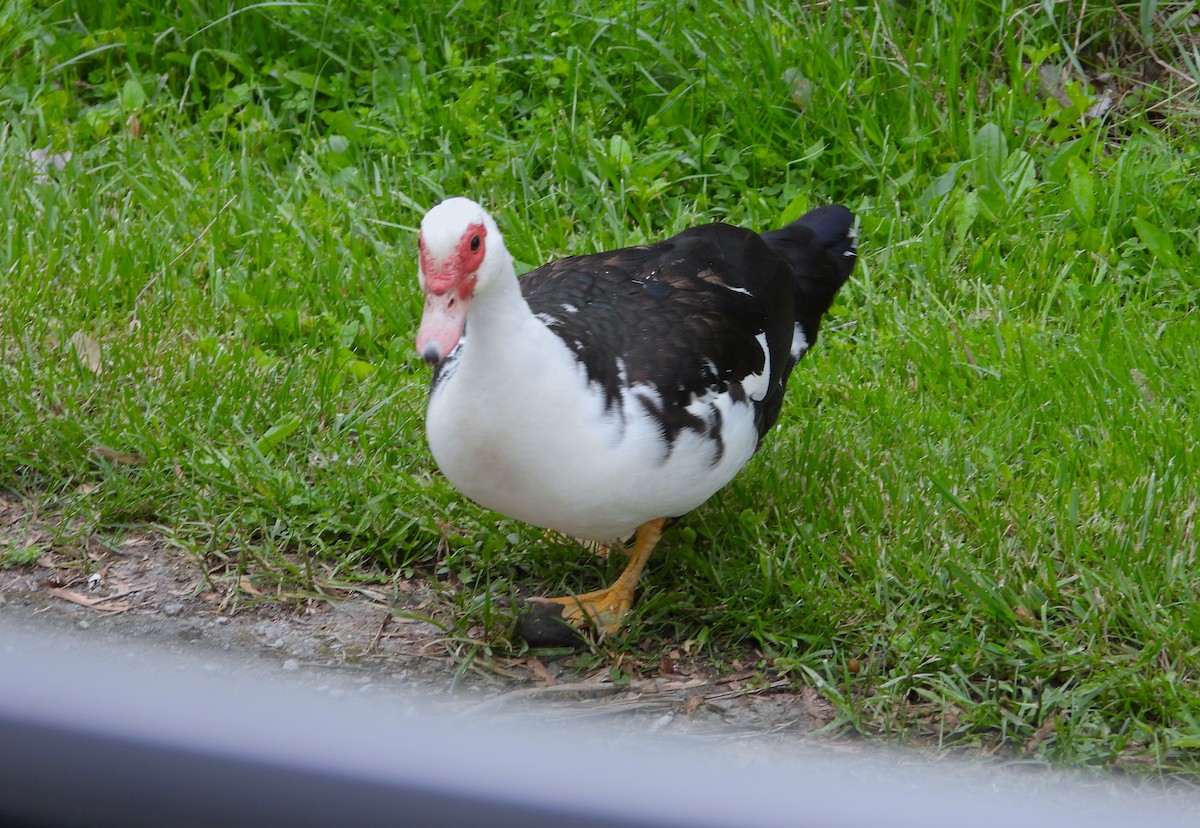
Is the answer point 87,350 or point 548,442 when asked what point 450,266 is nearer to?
point 548,442

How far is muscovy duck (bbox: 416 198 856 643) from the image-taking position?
8.04 ft

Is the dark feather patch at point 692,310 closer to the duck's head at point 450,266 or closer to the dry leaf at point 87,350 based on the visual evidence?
the duck's head at point 450,266

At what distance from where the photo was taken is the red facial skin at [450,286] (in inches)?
90.8

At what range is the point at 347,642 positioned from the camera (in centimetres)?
291

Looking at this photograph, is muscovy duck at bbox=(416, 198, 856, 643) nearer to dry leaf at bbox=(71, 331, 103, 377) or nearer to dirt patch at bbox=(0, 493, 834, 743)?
dirt patch at bbox=(0, 493, 834, 743)

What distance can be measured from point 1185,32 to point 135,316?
3.51 meters

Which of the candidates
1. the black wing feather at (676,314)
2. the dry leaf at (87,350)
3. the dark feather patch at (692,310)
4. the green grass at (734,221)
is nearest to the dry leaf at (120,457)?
the green grass at (734,221)

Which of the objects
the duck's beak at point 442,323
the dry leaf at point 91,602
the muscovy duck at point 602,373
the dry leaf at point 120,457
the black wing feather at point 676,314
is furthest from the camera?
the dry leaf at point 120,457

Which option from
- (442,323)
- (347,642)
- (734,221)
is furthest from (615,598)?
(734,221)

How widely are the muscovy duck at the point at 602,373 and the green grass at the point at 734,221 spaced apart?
1.17 ft

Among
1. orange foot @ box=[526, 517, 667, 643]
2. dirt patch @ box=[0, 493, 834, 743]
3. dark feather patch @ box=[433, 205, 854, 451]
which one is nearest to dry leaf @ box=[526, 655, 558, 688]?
dirt patch @ box=[0, 493, 834, 743]

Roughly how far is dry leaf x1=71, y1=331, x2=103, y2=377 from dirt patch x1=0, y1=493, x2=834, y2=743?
516 millimetres

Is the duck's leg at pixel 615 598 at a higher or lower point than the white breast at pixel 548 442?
lower

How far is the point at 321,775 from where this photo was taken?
2.34 feet
